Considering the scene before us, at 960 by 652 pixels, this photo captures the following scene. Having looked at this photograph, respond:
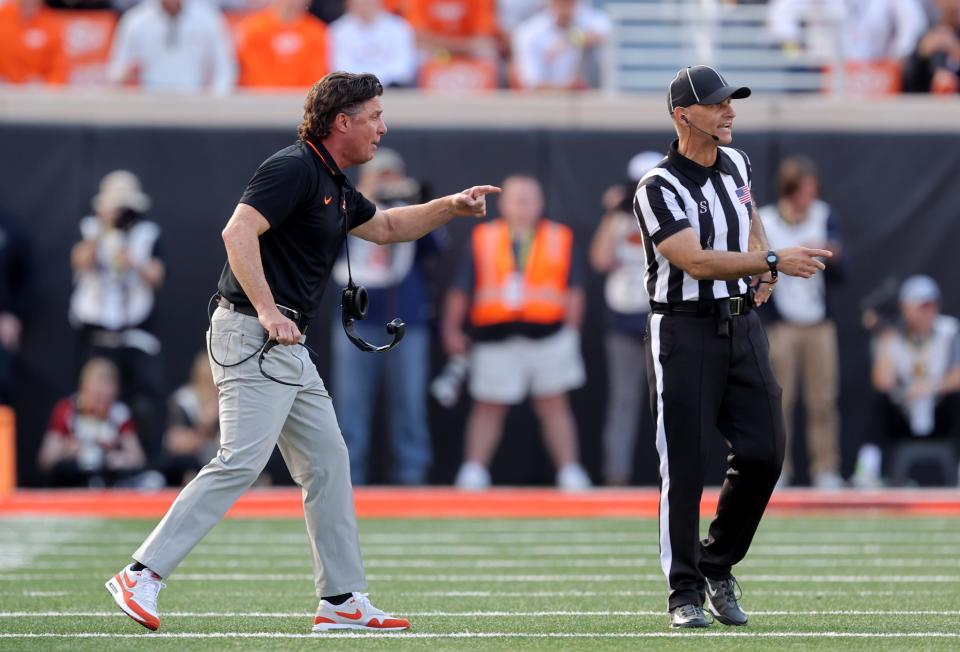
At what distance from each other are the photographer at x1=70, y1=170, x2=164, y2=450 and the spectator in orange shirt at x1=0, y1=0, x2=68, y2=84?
2.26 metres

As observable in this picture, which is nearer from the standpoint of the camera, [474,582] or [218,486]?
[218,486]

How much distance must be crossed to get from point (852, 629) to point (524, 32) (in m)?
9.57

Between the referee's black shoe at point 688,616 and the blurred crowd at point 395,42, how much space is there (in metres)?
8.82

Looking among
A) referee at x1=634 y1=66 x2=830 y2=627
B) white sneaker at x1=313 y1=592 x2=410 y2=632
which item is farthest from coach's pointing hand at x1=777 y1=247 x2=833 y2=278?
white sneaker at x1=313 y1=592 x2=410 y2=632

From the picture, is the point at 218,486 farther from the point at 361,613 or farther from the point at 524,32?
the point at 524,32

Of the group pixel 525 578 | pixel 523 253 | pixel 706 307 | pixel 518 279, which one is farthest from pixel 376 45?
pixel 706 307

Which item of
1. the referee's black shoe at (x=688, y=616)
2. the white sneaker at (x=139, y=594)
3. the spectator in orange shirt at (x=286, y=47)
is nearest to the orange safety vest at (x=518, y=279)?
the spectator in orange shirt at (x=286, y=47)

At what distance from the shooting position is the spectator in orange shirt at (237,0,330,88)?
14875mm

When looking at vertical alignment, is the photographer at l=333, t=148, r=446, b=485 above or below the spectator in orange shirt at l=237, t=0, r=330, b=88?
below

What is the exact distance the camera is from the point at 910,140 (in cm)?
1449

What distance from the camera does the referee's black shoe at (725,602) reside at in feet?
21.7

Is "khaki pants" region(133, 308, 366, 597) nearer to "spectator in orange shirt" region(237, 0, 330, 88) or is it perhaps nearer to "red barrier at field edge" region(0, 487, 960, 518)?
"red barrier at field edge" region(0, 487, 960, 518)

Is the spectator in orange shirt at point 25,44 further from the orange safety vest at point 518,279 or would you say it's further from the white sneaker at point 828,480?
the white sneaker at point 828,480

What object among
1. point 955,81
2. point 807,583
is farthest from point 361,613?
point 955,81
